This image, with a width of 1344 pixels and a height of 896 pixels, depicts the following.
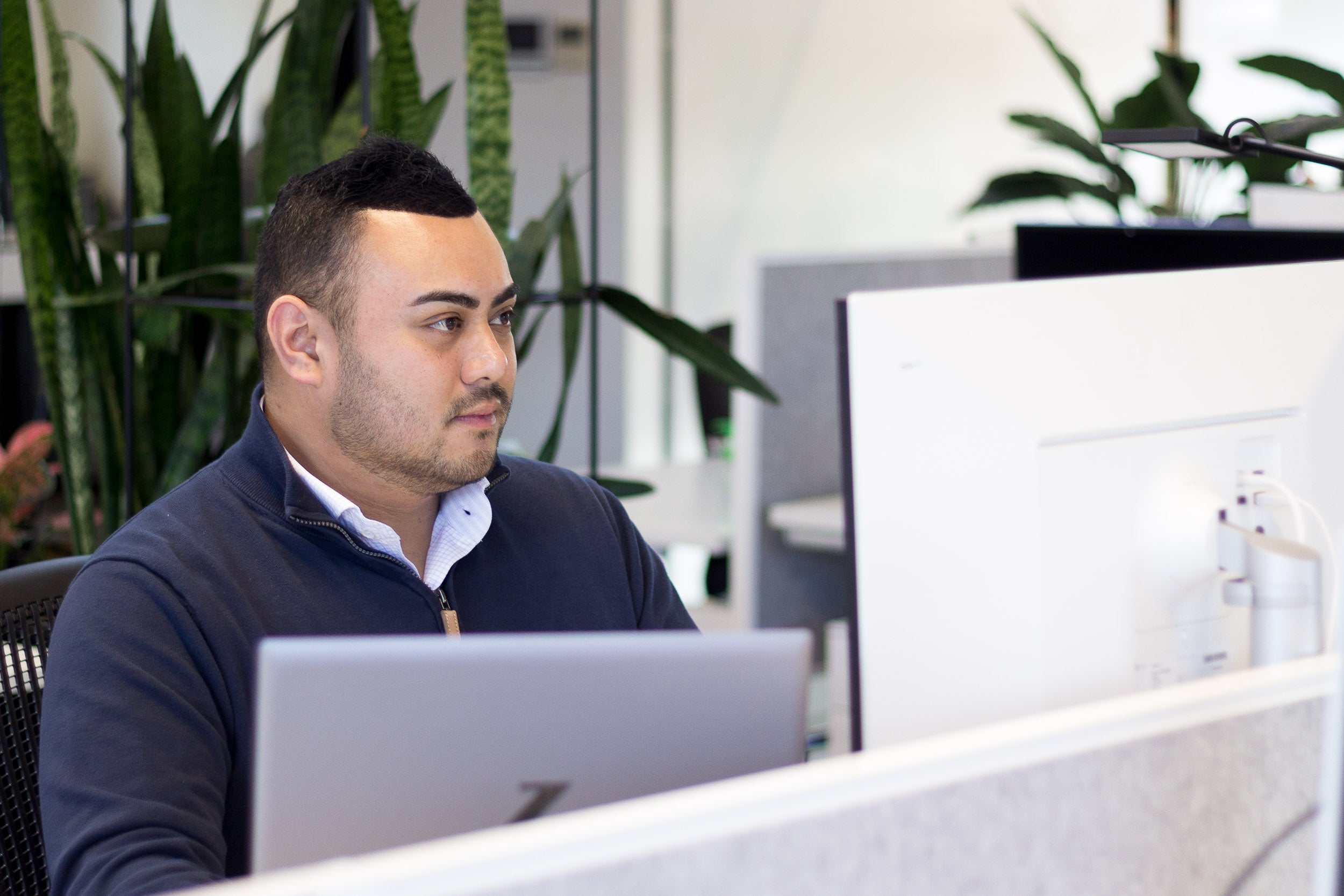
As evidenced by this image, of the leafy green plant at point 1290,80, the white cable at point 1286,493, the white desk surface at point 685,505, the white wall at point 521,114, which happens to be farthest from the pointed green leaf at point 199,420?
the white wall at point 521,114

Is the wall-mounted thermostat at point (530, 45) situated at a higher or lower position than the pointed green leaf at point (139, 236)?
higher

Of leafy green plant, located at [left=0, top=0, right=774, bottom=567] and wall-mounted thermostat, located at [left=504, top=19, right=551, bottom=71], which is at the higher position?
wall-mounted thermostat, located at [left=504, top=19, right=551, bottom=71]

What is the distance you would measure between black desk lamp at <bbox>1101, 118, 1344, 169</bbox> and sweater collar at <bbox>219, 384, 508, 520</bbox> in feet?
2.12

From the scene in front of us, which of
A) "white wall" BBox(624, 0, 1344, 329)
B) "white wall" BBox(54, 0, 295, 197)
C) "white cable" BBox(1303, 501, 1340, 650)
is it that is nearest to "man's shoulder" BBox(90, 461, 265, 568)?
"white cable" BBox(1303, 501, 1340, 650)

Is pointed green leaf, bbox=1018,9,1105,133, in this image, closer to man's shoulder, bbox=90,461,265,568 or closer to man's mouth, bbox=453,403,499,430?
man's mouth, bbox=453,403,499,430

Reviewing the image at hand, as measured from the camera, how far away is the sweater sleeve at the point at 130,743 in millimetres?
753

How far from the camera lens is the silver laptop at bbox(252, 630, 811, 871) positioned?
21.6 inches

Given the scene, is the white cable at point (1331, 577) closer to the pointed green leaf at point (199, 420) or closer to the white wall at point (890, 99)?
the pointed green leaf at point (199, 420)

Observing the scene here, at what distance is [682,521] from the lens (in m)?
2.29

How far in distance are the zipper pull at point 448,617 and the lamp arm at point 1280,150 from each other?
26.5 inches

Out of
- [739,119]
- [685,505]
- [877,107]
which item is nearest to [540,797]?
[685,505]

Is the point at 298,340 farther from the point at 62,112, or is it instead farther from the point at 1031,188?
the point at 1031,188

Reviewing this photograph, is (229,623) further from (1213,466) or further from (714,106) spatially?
(714,106)

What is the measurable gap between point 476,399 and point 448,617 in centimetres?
16
